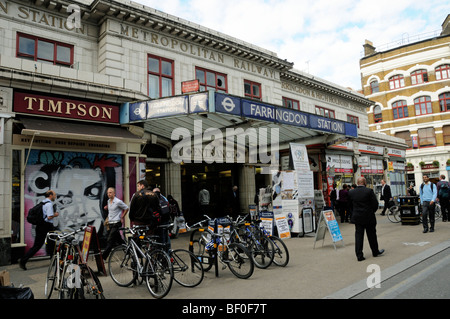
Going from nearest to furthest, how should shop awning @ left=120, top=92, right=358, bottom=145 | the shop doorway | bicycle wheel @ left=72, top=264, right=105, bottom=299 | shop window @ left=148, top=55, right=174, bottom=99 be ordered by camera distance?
bicycle wheel @ left=72, top=264, right=105, bottom=299
shop awning @ left=120, top=92, right=358, bottom=145
shop window @ left=148, top=55, right=174, bottom=99
the shop doorway

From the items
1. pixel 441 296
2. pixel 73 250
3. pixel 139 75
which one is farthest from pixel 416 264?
pixel 139 75

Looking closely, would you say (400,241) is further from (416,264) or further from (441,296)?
(441,296)

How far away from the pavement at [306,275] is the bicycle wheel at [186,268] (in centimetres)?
14

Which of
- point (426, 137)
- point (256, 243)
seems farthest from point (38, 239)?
point (426, 137)

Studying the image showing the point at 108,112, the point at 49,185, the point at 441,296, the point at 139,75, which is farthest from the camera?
the point at 139,75

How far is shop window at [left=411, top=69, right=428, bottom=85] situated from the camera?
3594 centimetres

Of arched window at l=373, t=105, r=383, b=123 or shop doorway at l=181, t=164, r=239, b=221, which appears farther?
arched window at l=373, t=105, r=383, b=123

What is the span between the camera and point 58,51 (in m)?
11.6

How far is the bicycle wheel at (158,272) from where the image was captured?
5340 millimetres

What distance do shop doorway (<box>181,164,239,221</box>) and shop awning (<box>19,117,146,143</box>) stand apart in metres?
6.75

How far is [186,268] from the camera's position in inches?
227

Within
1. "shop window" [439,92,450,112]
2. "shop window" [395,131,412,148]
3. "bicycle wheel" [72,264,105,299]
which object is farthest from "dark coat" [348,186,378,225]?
"shop window" [439,92,450,112]

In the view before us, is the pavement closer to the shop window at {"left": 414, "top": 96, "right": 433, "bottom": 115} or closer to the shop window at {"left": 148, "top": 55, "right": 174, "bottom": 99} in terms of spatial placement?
the shop window at {"left": 148, "top": 55, "right": 174, "bottom": 99}
